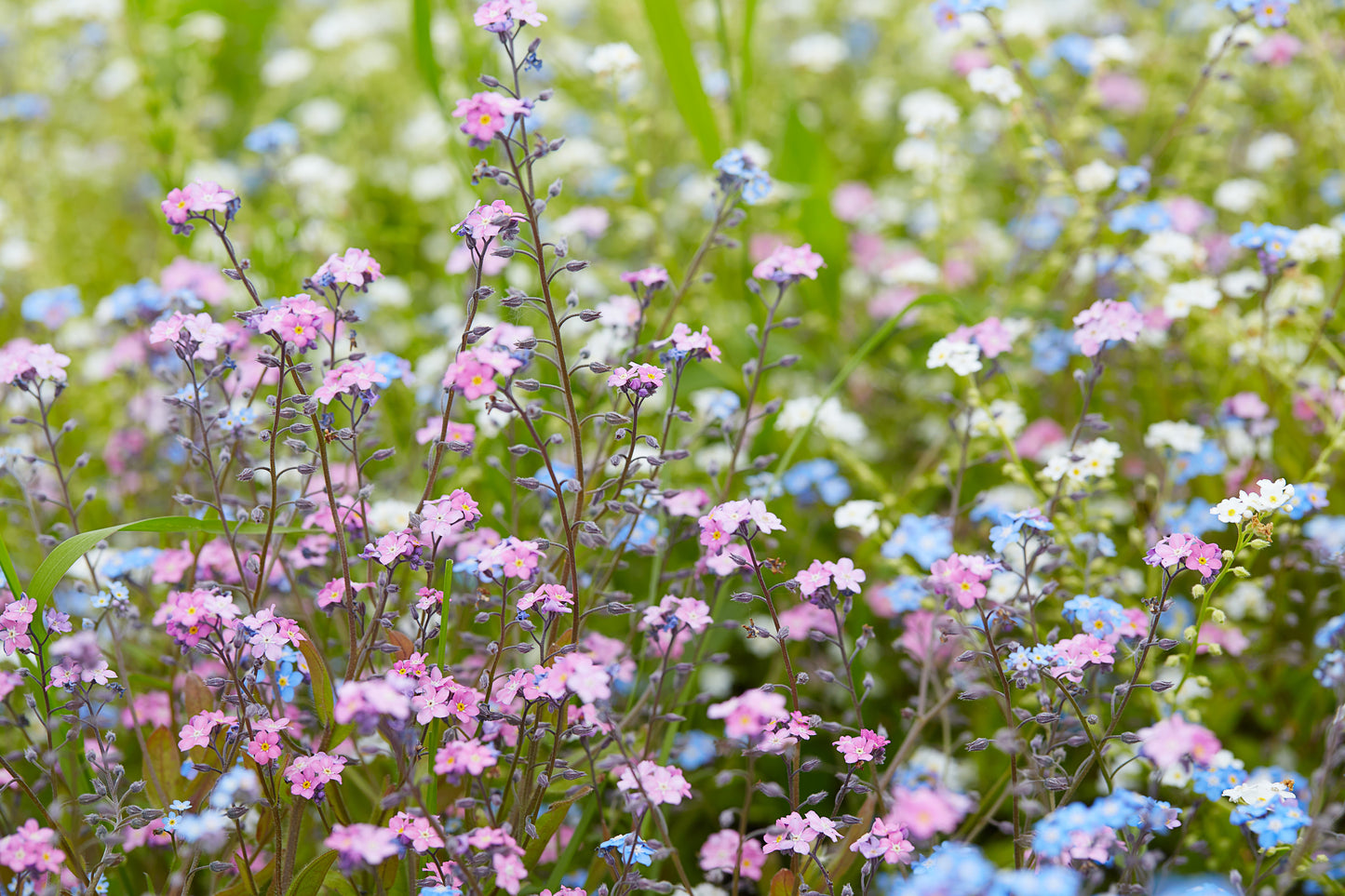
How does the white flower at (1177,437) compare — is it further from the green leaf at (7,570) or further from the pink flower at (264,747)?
the green leaf at (7,570)

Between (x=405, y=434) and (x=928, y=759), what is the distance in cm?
213

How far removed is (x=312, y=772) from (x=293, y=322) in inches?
35.5

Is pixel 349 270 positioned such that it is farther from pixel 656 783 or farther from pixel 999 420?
pixel 999 420

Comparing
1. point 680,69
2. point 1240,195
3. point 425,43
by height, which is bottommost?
point 425,43

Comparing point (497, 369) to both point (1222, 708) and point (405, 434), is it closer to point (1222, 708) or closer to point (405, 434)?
point (405, 434)

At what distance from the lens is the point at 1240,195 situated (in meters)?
4.02

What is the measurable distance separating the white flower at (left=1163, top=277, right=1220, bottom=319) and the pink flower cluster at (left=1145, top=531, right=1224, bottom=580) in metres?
1.25

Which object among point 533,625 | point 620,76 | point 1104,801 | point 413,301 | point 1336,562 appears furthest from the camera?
point 413,301

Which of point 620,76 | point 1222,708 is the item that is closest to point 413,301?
point 620,76

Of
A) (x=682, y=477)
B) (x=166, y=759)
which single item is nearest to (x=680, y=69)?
(x=682, y=477)

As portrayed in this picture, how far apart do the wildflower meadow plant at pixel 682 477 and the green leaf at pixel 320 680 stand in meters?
0.01

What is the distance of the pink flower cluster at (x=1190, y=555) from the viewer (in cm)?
212

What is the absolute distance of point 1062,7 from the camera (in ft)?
19.7

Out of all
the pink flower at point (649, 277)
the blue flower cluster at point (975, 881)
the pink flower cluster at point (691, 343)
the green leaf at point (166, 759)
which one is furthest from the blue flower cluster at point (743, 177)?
the green leaf at point (166, 759)
